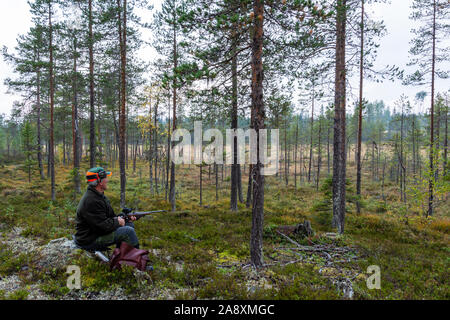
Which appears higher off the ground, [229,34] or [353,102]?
[229,34]

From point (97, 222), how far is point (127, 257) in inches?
38.7

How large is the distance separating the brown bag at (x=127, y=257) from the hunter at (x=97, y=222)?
0.73 ft

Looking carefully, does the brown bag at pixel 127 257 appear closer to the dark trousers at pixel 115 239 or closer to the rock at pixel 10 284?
the dark trousers at pixel 115 239

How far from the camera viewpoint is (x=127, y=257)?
4.52 meters

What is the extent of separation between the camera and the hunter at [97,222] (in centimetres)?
428

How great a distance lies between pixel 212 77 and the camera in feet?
18.5

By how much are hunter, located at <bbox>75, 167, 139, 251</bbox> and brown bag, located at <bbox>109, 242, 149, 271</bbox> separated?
224 millimetres

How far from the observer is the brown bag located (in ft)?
14.7

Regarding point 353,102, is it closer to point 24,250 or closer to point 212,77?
point 212,77

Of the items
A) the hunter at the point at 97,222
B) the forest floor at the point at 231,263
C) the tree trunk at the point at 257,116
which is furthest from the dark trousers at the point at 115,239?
the tree trunk at the point at 257,116

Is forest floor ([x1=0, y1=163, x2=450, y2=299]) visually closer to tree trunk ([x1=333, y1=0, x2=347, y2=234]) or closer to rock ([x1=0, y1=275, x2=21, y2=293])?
rock ([x1=0, y1=275, x2=21, y2=293])

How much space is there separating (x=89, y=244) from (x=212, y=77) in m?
4.88

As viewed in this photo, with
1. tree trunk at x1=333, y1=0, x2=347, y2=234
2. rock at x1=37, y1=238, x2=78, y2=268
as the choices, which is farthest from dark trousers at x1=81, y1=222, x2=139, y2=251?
tree trunk at x1=333, y1=0, x2=347, y2=234

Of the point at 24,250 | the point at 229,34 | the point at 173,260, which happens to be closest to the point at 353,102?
the point at 229,34
